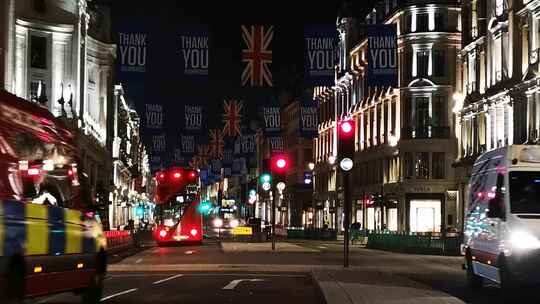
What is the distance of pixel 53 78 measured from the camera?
7125 cm

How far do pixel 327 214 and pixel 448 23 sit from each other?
31850mm

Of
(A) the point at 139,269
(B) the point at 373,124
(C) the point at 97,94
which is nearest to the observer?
(A) the point at 139,269

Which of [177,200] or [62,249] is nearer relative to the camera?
[62,249]

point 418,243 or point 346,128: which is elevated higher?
point 346,128

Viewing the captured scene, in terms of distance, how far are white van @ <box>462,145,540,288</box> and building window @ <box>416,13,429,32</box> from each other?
173 ft

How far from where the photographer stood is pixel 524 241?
58.8 ft

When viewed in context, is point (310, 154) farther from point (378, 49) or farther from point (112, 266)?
point (112, 266)

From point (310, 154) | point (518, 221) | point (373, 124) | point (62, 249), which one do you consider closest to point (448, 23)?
point (373, 124)

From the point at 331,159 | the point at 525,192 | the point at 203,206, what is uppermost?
the point at 331,159

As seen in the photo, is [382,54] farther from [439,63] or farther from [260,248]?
[439,63]

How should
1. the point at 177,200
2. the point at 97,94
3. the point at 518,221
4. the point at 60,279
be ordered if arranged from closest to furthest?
1. the point at 60,279
2. the point at 518,221
3. the point at 177,200
4. the point at 97,94

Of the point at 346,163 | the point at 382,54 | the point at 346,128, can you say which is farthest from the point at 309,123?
the point at 346,128

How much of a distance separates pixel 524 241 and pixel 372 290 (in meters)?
3.18

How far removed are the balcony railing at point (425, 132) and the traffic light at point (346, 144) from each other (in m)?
45.7
